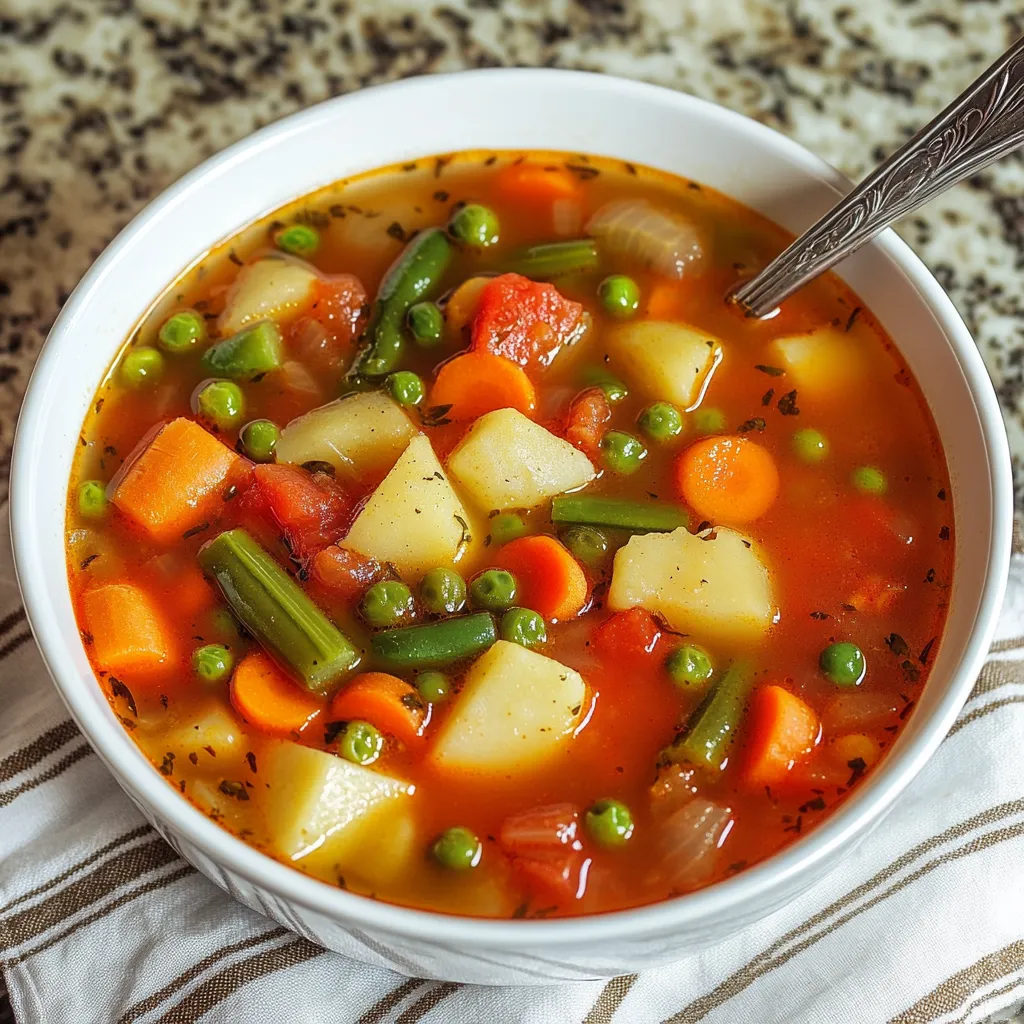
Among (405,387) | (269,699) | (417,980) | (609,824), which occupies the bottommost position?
(417,980)

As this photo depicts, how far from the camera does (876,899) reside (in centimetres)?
287

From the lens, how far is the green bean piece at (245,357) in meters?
3.13

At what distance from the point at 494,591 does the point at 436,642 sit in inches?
6.8

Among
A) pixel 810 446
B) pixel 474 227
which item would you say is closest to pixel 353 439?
pixel 474 227

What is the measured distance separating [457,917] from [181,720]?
0.75 m

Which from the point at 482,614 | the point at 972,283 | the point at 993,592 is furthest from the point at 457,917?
the point at 972,283

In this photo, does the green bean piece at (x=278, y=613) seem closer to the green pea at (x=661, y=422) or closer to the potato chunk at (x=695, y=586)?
the potato chunk at (x=695, y=586)

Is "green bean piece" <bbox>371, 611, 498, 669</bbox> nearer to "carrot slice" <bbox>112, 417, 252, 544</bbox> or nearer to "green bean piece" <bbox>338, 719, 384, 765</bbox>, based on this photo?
"green bean piece" <bbox>338, 719, 384, 765</bbox>

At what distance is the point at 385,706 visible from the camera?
2650 millimetres

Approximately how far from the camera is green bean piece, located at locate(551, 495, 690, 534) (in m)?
2.91

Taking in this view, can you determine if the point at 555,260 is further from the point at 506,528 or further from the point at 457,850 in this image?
the point at 457,850

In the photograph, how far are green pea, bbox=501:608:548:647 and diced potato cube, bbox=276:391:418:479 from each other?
487 mm

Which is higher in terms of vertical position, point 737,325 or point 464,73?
point 464,73

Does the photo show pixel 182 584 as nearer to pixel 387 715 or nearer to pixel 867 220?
pixel 387 715
